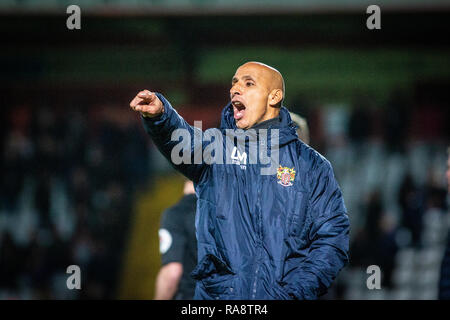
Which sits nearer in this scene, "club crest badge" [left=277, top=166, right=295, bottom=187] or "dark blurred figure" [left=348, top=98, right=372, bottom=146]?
"club crest badge" [left=277, top=166, right=295, bottom=187]

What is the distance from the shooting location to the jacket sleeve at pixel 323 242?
95.3 inches

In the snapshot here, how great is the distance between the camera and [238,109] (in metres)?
2.72

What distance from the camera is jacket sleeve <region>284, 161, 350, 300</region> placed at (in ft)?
7.94

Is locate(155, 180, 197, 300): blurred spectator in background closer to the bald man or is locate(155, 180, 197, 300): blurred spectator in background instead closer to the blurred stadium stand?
the bald man

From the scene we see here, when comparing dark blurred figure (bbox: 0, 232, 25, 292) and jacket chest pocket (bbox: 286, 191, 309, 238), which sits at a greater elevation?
jacket chest pocket (bbox: 286, 191, 309, 238)

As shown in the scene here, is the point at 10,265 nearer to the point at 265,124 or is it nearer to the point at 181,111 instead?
the point at 181,111

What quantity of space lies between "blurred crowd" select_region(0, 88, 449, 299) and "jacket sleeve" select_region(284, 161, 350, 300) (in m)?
4.97

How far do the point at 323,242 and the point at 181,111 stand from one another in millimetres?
8719

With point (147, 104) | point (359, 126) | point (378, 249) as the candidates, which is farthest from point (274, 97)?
point (359, 126)

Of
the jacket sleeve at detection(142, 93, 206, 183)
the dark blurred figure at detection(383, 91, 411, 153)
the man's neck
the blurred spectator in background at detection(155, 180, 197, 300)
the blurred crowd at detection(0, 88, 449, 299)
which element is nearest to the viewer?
the jacket sleeve at detection(142, 93, 206, 183)

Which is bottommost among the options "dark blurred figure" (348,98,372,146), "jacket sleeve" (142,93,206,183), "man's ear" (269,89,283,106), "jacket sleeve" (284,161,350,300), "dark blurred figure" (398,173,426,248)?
"dark blurred figure" (398,173,426,248)

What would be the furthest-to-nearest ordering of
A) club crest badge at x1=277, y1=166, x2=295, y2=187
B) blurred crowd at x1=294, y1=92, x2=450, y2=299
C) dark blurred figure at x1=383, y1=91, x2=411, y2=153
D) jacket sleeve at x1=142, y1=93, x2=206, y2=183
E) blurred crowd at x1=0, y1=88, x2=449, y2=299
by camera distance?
1. dark blurred figure at x1=383, y1=91, x2=411, y2=153
2. blurred crowd at x1=0, y1=88, x2=449, y2=299
3. blurred crowd at x1=294, y1=92, x2=450, y2=299
4. club crest badge at x1=277, y1=166, x2=295, y2=187
5. jacket sleeve at x1=142, y1=93, x2=206, y2=183

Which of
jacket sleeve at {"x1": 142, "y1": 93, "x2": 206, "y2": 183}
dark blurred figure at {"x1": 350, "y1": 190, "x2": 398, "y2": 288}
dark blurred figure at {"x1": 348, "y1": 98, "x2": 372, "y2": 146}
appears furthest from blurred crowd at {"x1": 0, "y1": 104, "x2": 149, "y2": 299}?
jacket sleeve at {"x1": 142, "y1": 93, "x2": 206, "y2": 183}
